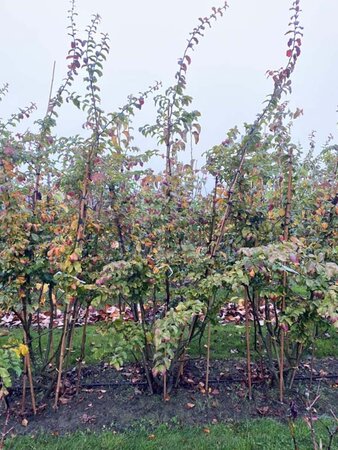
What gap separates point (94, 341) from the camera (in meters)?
3.95

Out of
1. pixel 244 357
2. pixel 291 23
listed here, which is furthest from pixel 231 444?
pixel 291 23

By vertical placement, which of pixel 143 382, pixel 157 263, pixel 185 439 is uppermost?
pixel 157 263

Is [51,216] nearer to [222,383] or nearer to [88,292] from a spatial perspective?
[88,292]

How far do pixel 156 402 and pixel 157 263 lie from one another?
3.63ft

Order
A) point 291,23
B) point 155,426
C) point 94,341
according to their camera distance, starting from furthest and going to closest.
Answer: point 94,341 < point 155,426 < point 291,23

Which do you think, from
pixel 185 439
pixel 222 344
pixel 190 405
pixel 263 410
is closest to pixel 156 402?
pixel 190 405

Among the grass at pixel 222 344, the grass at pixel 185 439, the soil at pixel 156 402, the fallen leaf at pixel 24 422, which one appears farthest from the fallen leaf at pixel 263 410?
the fallen leaf at pixel 24 422

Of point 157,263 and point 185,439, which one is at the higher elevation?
point 157,263

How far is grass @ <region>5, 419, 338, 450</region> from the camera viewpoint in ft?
7.98

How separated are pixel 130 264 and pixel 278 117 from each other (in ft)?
4.75

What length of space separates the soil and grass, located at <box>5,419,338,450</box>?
0.09 meters

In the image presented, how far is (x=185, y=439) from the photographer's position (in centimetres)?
251

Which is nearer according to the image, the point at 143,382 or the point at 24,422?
the point at 24,422

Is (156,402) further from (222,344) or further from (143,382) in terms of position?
(222,344)
